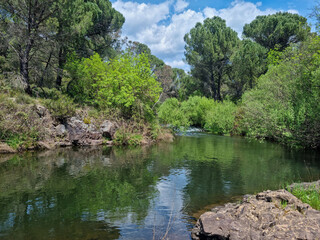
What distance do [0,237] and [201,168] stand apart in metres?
12.1

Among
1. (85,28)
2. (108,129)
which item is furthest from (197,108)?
(85,28)

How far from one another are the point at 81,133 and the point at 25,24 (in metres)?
13.8

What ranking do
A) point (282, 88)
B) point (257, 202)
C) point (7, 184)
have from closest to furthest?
point (257, 202) < point (7, 184) < point (282, 88)

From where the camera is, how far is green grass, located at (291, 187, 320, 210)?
720 cm

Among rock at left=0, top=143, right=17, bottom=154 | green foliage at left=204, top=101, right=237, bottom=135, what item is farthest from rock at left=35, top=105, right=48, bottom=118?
green foliage at left=204, top=101, right=237, bottom=135

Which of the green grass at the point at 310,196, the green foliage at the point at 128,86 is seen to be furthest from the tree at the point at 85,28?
the green grass at the point at 310,196

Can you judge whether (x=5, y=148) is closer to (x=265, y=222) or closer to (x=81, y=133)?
(x=81, y=133)

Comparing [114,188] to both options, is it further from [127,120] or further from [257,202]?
[127,120]

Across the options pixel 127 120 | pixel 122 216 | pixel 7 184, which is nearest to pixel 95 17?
pixel 127 120

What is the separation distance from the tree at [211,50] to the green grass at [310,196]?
4914cm

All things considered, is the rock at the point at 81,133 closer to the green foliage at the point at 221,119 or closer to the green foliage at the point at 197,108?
the green foliage at the point at 221,119

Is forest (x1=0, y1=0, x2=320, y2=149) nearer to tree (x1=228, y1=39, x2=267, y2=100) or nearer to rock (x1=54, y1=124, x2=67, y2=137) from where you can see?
tree (x1=228, y1=39, x2=267, y2=100)

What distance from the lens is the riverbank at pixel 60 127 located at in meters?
20.0

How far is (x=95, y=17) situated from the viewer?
1387 inches
